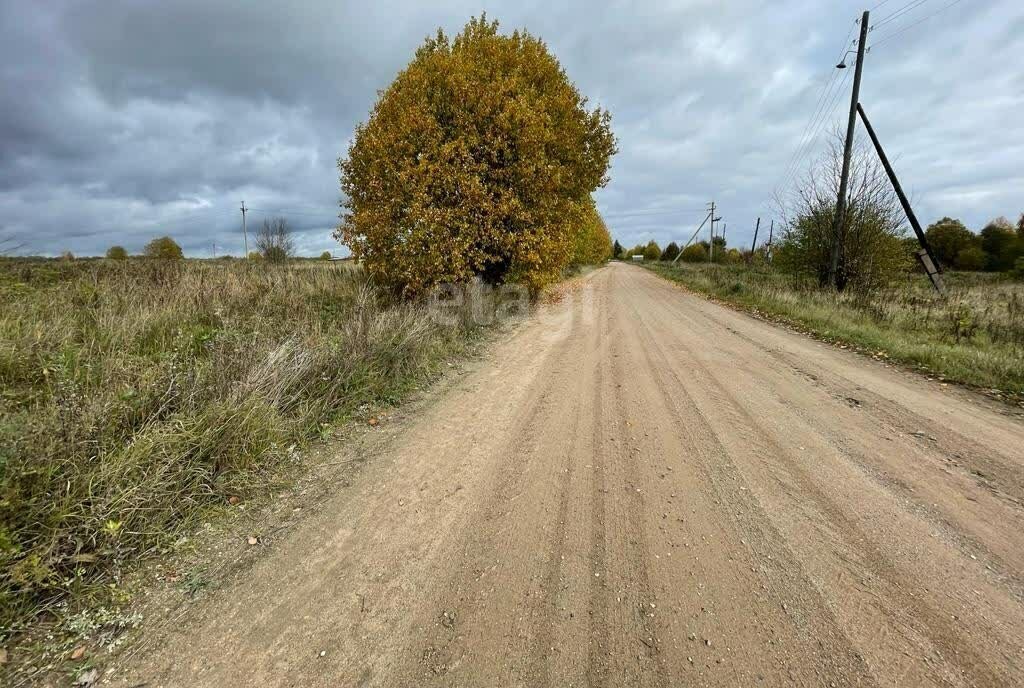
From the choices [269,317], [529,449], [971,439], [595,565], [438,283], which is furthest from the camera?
[438,283]

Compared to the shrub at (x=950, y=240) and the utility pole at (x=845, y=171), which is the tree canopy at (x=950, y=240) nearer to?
the shrub at (x=950, y=240)

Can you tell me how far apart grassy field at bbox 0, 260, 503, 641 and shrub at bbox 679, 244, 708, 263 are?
7127cm

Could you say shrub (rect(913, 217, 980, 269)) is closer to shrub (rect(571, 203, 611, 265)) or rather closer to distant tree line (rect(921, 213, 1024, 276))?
distant tree line (rect(921, 213, 1024, 276))

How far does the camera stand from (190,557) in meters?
2.39

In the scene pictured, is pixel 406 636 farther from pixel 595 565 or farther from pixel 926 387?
pixel 926 387

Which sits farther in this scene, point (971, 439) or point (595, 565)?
point (971, 439)

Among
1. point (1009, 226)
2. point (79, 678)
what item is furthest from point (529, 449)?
point (1009, 226)

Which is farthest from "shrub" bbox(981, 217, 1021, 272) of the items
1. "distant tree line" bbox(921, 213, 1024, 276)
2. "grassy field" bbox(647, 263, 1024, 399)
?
"grassy field" bbox(647, 263, 1024, 399)

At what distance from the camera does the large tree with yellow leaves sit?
8.43m

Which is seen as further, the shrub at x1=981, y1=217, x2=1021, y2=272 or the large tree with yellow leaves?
the shrub at x1=981, y1=217, x2=1021, y2=272

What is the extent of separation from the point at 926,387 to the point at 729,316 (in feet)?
19.6

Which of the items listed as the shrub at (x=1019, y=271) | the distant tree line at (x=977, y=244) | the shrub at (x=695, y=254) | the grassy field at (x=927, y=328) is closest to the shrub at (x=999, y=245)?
the distant tree line at (x=977, y=244)

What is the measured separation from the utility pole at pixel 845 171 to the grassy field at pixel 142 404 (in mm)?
16328

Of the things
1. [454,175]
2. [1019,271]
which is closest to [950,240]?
[1019,271]
